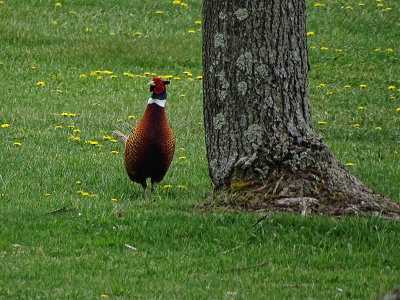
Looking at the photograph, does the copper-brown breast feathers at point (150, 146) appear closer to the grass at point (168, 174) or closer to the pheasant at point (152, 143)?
the pheasant at point (152, 143)

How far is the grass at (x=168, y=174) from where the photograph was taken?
563 centimetres

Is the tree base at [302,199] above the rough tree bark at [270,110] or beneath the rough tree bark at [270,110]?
beneath

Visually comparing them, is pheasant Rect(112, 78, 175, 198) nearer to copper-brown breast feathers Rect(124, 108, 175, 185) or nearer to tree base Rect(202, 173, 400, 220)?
copper-brown breast feathers Rect(124, 108, 175, 185)

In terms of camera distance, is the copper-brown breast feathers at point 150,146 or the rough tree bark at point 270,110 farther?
the copper-brown breast feathers at point 150,146

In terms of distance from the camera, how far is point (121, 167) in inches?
365

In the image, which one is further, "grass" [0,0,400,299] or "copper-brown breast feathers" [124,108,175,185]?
"copper-brown breast feathers" [124,108,175,185]

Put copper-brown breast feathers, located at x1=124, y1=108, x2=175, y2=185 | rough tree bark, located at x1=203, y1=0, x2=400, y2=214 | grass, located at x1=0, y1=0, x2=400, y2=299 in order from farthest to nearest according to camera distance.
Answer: copper-brown breast feathers, located at x1=124, y1=108, x2=175, y2=185 → rough tree bark, located at x1=203, y1=0, x2=400, y2=214 → grass, located at x1=0, y1=0, x2=400, y2=299

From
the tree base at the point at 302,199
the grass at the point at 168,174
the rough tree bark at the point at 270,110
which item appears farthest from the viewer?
the rough tree bark at the point at 270,110

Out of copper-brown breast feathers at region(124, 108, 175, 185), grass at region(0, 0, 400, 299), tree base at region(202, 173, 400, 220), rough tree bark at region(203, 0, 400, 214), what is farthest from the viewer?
copper-brown breast feathers at region(124, 108, 175, 185)

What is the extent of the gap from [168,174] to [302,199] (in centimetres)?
255

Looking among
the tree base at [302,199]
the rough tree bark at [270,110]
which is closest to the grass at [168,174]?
the tree base at [302,199]

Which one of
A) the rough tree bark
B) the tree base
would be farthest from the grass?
the rough tree bark

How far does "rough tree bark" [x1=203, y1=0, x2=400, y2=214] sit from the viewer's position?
694 cm

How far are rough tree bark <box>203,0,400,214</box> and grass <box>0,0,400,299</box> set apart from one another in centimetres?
44
